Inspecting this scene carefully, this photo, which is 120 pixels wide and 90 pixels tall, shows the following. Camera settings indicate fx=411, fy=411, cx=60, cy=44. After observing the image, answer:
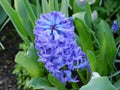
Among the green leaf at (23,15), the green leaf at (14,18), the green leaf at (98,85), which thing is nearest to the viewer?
the green leaf at (98,85)

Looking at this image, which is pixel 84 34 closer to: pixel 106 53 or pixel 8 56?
pixel 106 53

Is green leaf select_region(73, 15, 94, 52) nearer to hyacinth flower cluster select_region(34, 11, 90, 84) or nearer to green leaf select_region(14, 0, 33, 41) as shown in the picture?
hyacinth flower cluster select_region(34, 11, 90, 84)

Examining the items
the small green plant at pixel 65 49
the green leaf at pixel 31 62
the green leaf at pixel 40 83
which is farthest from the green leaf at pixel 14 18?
the green leaf at pixel 40 83

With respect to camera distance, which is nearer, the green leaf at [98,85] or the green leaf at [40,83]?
the green leaf at [98,85]

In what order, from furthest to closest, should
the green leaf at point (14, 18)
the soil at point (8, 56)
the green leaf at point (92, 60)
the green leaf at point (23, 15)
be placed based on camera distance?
the soil at point (8, 56) → the green leaf at point (23, 15) → the green leaf at point (14, 18) → the green leaf at point (92, 60)

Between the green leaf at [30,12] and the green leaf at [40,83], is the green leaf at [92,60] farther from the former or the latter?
the green leaf at [30,12]

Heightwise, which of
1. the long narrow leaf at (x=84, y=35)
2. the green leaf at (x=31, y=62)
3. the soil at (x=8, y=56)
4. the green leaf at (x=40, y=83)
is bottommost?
the soil at (x=8, y=56)

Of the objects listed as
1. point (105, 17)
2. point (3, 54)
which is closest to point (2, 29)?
point (3, 54)
